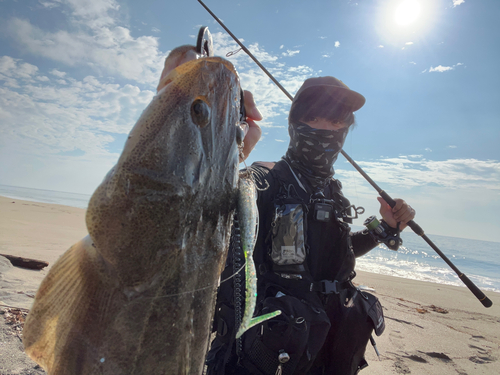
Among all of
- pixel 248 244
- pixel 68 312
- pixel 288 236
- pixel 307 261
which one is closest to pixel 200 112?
pixel 248 244

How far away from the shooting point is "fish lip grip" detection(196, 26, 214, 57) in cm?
113

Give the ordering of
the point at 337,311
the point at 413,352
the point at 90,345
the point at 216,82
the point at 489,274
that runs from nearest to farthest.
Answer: the point at 90,345 → the point at 216,82 → the point at 337,311 → the point at 413,352 → the point at 489,274

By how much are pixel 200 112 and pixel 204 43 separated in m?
0.48

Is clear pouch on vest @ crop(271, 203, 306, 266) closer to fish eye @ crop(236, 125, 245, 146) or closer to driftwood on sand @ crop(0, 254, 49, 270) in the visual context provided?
fish eye @ crop(236, 125, 245, 146)

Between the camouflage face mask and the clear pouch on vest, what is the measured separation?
26.9 inches

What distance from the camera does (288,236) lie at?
237cm

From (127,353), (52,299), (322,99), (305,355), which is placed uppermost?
(322,99)

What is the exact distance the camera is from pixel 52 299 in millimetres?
853

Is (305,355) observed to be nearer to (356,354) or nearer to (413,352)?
(356,354)

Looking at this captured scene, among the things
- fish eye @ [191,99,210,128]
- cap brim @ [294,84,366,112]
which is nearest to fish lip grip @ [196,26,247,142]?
fish eye @ [191,99,210,128]

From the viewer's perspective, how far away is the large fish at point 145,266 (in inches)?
31.4

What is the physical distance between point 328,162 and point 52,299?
274cm

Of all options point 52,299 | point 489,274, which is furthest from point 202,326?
point 489,274

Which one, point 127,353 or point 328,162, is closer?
point 127,353
